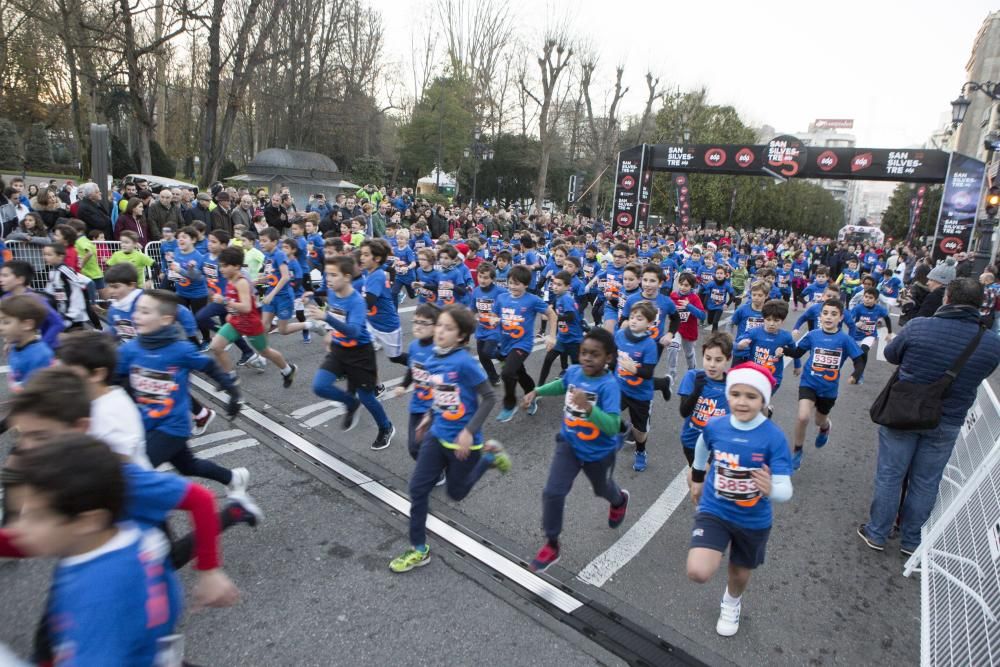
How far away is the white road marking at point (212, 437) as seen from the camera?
5664 millimetres

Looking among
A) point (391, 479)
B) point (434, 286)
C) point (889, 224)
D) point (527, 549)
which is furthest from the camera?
point (889, 224)

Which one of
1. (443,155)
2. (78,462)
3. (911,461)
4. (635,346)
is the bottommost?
(911,461)

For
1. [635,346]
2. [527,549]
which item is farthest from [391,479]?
[635,346]

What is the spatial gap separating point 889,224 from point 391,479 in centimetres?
7956

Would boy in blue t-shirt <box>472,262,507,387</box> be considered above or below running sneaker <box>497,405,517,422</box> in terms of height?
above

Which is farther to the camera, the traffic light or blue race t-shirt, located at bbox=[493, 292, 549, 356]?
the traffic light

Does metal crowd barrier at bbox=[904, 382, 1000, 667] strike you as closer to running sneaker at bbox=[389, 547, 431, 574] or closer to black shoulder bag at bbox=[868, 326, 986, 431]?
black shoulder bag at bbox=[868, 326, 986, 431]

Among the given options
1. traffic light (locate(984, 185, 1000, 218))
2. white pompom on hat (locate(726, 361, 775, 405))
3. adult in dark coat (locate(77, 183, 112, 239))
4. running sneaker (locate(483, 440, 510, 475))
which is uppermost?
traffic light (locate(984, 185, 1000, 218))

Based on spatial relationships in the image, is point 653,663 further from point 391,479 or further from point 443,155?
point 443,155

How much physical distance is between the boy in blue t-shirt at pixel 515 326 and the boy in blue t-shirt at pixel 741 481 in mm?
3484

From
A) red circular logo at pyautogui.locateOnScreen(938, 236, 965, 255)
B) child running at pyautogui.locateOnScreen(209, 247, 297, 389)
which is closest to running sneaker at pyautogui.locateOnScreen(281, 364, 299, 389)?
child running at pyautogui.locateOnScreen(209, 247, 297, 389)

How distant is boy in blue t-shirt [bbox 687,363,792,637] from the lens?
132 inches

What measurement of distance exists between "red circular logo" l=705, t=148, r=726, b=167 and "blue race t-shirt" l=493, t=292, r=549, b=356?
23224mm

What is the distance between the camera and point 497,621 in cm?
354
